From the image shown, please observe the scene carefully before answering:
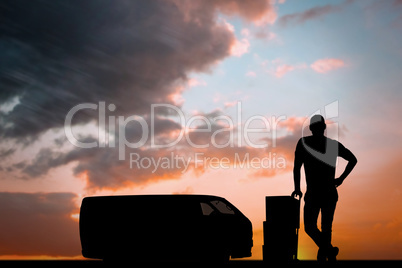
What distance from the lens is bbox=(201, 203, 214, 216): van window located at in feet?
35.1

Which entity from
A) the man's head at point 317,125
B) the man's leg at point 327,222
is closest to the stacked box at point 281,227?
the man's leg at point 327,222

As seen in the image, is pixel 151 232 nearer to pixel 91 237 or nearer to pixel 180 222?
pixel 180 222

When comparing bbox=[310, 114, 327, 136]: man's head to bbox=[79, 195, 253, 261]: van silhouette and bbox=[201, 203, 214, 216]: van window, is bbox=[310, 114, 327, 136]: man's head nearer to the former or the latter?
bbox=[79, 195, 253, 261]: van silhouette

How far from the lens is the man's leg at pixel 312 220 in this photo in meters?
8.82

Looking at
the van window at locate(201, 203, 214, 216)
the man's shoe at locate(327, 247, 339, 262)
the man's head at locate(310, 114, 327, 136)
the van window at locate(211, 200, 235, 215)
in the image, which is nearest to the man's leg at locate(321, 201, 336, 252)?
the man's shoe at locate(327, 247, 339, 262)

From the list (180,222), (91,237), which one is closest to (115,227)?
(91,237)

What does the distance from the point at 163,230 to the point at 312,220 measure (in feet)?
11.0

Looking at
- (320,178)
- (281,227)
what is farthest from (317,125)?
(281,227)

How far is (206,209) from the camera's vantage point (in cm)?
1076

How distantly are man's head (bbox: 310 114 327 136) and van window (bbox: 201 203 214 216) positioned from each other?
3.13 m

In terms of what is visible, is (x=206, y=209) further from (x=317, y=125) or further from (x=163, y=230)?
(x=317, y=125)

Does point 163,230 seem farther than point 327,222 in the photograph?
Yes

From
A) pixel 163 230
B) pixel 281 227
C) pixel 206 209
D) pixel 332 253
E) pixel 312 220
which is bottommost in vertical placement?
pixel 332 253

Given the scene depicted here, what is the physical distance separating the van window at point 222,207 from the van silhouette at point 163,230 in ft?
0.17
